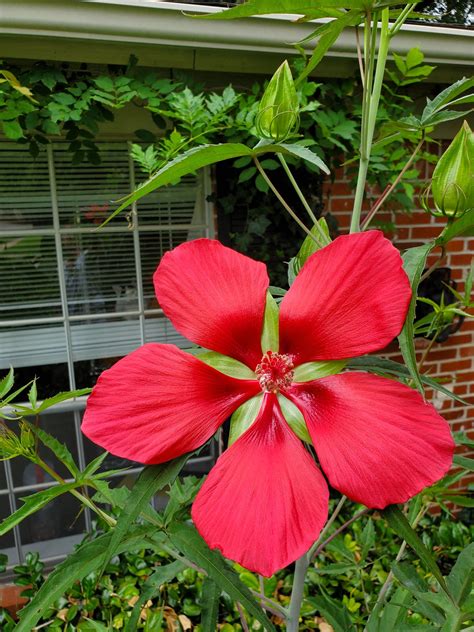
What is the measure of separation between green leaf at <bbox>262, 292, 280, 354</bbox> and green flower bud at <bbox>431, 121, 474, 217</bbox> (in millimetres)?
181

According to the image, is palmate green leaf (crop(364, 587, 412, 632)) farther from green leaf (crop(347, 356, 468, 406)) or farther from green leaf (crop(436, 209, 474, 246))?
green leaf (crop(436, 209, 474, 246))

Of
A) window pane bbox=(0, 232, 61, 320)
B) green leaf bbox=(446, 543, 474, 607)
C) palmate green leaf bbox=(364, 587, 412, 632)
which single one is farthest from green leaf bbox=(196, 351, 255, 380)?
window pane bbox=(0, 232, 61, 320)

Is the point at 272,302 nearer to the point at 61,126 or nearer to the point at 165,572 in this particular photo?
the point at 165,572

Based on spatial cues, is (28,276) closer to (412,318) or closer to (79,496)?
(79,496)

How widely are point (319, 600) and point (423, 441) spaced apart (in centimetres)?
66

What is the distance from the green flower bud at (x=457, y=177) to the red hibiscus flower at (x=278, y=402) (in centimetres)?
15

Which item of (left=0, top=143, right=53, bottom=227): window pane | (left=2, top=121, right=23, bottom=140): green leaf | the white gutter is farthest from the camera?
(left=0, top=143, right=53, bottom=227): window pane

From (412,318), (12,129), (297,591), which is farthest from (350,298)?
(12,129)

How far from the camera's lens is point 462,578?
555 millimetres

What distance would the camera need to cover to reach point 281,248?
5.79 feet

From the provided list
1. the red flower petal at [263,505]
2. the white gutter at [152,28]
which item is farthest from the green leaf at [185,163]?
the white gutter at [152,28]

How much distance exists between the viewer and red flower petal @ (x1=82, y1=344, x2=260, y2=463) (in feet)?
1.14

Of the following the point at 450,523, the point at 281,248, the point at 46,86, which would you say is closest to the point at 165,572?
the point at 281,248

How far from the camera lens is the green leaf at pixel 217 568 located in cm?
44
